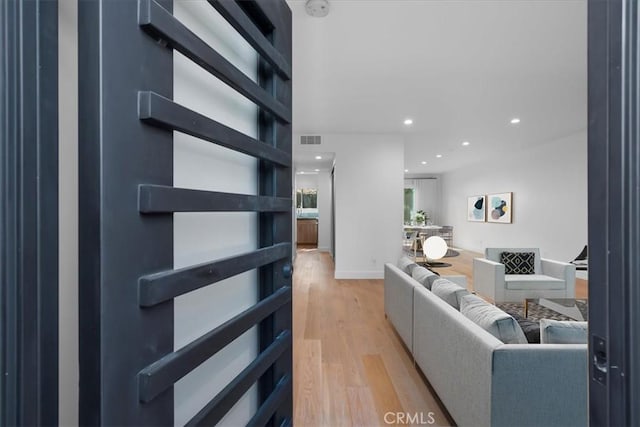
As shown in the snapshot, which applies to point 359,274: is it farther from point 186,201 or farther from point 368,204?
point 186,201

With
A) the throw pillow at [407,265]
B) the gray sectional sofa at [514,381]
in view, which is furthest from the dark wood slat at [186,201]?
the throw pillow at [407,265]

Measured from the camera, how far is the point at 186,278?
1.97 ft

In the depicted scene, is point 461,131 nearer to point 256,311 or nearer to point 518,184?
point 518,184

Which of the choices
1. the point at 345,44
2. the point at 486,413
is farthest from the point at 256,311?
the point at 345,44

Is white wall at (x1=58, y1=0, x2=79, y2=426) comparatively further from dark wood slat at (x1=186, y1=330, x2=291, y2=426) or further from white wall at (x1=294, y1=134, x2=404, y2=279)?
white wall at (x1=294, y1=134, x2=404, y2=279)

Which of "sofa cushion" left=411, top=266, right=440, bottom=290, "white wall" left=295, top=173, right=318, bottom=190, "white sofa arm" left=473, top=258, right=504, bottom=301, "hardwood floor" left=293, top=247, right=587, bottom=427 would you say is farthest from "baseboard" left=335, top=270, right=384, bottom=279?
"white wall" left=295, top=173, right=318, bottom=190

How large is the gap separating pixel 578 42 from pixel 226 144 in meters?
3.28

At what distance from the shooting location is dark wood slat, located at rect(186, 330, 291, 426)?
660 millimetres

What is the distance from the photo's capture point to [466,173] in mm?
10281

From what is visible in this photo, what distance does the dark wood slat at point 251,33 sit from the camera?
2.32 feet

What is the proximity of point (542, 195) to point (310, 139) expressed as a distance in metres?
5.01

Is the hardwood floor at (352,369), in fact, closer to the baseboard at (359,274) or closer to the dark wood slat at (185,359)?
the baseboard at (359,274)

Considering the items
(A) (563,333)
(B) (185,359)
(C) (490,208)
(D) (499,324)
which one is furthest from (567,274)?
(C) (490,208)

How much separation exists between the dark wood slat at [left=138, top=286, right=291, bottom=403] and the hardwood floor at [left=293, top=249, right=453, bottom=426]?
147 centimetres
